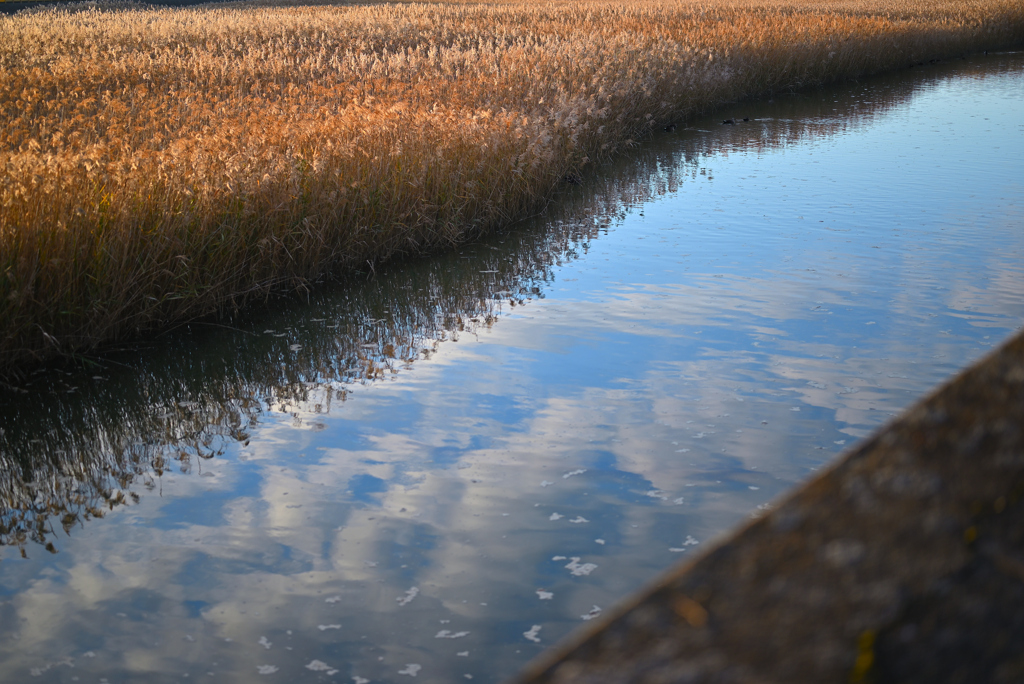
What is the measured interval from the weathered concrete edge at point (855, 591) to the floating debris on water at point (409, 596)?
10.6 ft

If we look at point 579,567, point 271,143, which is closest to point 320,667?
point 579,567

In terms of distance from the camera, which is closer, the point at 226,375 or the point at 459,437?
the point at 459,437

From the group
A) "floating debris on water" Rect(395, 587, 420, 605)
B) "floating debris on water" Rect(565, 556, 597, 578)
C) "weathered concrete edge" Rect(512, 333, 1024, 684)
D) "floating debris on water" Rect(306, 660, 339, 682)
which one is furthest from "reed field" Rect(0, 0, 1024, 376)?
"weathered concrete edge" Rect(512, 333, 1024, 684)

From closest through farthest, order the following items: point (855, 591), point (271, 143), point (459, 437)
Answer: point (855, 591) < point (459, 437) < point (271, 143)

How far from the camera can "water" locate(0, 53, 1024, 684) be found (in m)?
3.66

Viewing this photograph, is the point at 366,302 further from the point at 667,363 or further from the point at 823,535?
the point at 823,535

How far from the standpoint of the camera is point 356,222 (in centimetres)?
838

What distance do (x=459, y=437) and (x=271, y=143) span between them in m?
4.57

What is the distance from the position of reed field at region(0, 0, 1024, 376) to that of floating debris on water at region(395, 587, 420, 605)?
3340 mm

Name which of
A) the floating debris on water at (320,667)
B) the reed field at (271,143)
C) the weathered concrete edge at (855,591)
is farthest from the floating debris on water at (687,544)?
the reed field at (271,143)

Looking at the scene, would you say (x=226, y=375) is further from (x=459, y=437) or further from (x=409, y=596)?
(x=409, y=596)

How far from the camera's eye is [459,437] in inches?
204

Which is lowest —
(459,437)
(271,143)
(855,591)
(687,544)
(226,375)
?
Result: (687,544)

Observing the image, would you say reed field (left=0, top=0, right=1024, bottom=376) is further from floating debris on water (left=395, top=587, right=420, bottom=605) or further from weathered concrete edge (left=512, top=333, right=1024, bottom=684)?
weathered concrete edge (left=512, top=333, right=1024, bottom=684)
